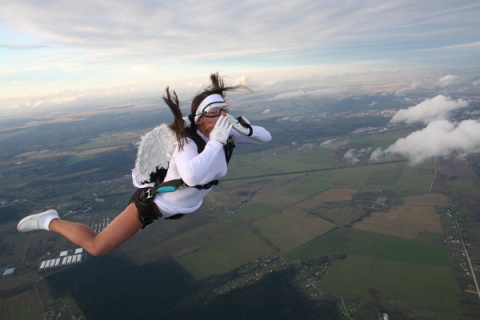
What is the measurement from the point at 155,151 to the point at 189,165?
28.6 inches

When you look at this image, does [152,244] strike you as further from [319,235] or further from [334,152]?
[334,152]

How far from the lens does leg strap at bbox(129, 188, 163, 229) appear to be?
3857 mm

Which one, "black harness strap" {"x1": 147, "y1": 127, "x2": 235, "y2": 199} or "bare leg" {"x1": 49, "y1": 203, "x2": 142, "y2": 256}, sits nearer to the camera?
"black harness strap" {"x1": 147, "y1": 127, "x2": 235, "y2": 199}

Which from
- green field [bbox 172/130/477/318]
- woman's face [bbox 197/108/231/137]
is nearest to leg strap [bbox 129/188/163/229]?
woman's face [bbox 197/108/231/137]

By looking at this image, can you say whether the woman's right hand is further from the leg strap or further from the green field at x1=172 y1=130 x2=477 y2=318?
the green field at x1=172 y1=130 x2=477 y2=318

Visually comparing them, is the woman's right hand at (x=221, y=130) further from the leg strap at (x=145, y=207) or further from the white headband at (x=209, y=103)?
the leg strap at (x=145, y=207)

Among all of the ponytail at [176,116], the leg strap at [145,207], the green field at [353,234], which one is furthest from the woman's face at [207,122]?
the green field at [353,234]

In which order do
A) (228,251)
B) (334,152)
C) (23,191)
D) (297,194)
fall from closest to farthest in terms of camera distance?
1. (228,251)
2. (297,194)
3. (23,191)
4. (334,152)

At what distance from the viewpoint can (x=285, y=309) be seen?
1200 inches

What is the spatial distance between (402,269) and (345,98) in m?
147

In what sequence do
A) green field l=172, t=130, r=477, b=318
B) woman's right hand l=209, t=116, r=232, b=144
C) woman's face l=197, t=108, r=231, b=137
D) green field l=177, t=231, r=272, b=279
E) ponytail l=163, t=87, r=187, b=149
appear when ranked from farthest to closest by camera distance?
1. green field l=177, t=231, r=272, b=279
2. green field l=172, t=130, r=477, b=318
3. woman's face l=197, t=108, r=231, b=137
4. ponytail l=163, t=87, r=187, b=149
5. woman's right hand l=209, t=116, r=232, b=144

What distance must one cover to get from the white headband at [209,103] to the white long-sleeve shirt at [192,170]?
0.86 ft

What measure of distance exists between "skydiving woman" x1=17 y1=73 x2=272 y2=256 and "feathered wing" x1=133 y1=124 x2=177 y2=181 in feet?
0.24

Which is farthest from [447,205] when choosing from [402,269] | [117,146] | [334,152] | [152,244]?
[117,146]
